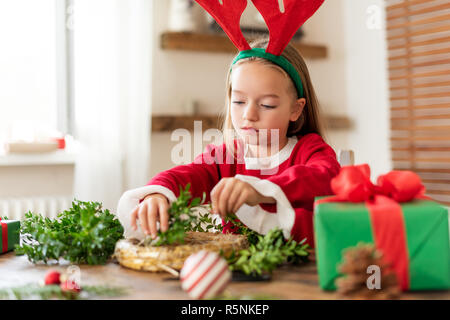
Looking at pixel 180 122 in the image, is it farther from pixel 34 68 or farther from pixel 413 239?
pixel 413 239

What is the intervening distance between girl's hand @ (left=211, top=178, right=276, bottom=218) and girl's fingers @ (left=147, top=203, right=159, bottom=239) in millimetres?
95

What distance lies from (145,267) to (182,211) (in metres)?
0.10

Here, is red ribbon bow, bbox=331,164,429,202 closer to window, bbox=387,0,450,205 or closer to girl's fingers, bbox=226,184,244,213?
girl's fingers, bbox=226,184,244,213

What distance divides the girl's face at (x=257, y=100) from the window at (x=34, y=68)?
72.6 inches

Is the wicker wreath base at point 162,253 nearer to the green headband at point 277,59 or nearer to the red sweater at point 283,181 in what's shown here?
the red sweater at point 283,181

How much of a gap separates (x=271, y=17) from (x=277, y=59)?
0.12 metres

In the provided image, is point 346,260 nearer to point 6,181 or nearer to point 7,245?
point 7,245

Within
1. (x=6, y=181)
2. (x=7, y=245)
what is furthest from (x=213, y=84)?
(x=7, y=245)

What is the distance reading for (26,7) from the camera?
259cm

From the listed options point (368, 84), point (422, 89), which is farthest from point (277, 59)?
point (368, 84)

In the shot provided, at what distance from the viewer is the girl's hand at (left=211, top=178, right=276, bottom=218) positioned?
2.38 ft

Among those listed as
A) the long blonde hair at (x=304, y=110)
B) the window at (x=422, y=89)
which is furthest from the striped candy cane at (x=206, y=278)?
the window at (x=422, y=89)

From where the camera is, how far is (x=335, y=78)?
11.3 feet

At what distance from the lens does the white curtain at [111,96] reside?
98.4 inches
